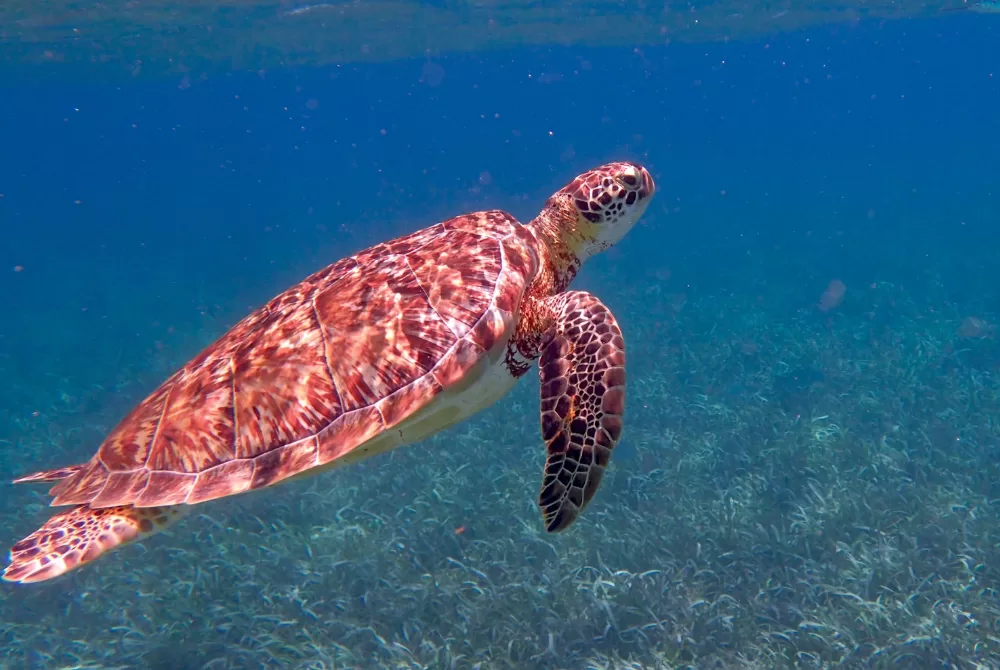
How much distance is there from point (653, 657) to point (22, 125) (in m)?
71.6

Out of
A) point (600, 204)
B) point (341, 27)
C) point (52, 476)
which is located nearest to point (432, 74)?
point (341, 27)

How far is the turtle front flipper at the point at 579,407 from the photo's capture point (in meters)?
3.30

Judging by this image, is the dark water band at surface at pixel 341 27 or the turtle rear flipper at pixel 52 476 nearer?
the turtle rear flipper at pixel 52 476

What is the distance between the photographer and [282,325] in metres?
4.06

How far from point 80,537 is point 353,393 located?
2074mm

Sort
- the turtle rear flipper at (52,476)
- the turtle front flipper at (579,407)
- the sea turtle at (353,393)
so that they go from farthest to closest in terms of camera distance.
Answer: the turtle rear flipper at (52,476)
the sea turtle at (353,393)
the turtle front flipper at (579,407)

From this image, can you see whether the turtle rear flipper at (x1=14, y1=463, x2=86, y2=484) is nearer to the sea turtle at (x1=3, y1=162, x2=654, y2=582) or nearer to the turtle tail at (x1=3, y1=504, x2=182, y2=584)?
the sea turtle at (x1=3, y1=162, x2=654, y2=582)

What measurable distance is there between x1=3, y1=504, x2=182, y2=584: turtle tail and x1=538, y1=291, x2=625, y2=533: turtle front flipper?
8.60 ft

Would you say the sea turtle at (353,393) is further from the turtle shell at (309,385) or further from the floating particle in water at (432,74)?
the floating particle in water at (432,74)

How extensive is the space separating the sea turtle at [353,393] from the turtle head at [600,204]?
1110mm

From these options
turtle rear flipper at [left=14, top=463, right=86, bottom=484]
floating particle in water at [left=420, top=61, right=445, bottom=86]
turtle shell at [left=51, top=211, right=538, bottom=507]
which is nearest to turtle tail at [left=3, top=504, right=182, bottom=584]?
turtle shell at [left=51, top=211, right=538, bottom=507]

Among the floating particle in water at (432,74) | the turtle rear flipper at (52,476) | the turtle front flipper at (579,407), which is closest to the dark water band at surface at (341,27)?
the floating particle in water at (432,74)

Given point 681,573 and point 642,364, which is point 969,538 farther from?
point 642,364

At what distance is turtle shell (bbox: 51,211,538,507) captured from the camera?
3516mm
